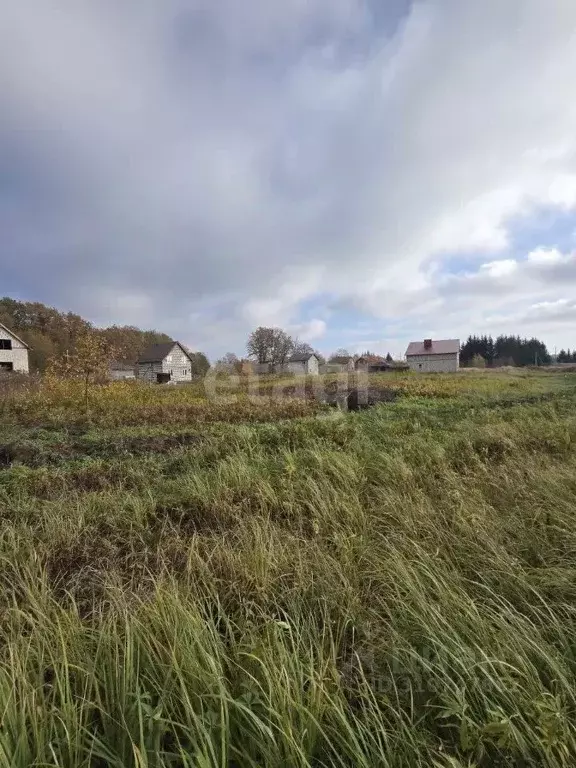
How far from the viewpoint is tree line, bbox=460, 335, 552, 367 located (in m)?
84.4

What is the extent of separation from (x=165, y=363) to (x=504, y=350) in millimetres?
74999

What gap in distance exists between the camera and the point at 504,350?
294ft

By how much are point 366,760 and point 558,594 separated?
151 centimetres

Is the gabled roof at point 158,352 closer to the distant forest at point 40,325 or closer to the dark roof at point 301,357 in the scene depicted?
the distant forest at point 40,325

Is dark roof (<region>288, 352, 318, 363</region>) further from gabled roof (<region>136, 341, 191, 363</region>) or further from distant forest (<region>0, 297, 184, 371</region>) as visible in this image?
distant forest (<region>0, 297, 184, 371</region>)

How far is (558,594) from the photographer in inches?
86.0

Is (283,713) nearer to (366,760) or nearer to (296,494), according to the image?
(366,760)

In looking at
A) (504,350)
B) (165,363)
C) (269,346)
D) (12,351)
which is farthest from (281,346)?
(504,350)

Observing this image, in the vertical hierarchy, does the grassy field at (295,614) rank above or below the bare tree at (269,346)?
below

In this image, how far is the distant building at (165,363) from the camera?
51.2 metres

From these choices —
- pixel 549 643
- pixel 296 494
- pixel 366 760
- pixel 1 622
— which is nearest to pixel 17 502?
pixel 1 622

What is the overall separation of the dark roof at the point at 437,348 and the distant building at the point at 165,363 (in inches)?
1437

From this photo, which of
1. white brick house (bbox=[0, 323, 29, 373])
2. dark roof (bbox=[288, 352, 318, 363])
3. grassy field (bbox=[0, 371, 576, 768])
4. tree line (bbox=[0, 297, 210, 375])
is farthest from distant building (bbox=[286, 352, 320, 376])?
grassy field (bbox=[0, 371, 576, 768])

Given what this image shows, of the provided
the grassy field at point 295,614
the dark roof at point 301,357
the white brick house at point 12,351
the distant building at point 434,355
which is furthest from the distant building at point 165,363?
the grassy field at point 295,614
